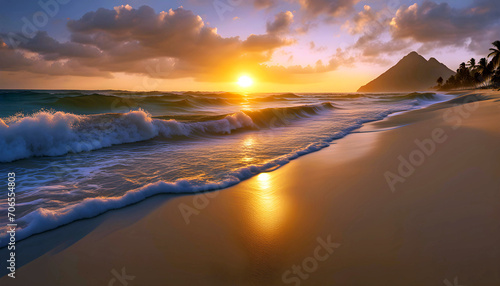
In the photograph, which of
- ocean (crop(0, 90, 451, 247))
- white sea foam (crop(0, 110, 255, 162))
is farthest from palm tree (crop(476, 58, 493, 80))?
white sea foam (crop(0, 110, 255, 162))

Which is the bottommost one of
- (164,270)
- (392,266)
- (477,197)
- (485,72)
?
(164,270)

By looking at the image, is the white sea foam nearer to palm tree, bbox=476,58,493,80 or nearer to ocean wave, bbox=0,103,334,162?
ocean wave, bbox=0,103,334,162

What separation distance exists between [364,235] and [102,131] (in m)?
9.82

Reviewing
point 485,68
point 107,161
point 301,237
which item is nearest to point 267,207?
point 301,237

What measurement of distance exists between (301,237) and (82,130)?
Result: 9.50 m

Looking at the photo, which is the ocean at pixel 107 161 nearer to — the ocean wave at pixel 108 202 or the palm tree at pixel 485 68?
the ocean wave at pixel 108 202

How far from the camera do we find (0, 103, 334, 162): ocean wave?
279 inches

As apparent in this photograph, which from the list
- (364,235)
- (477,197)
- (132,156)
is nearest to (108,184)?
(132,156)

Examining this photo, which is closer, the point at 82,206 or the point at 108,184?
the point at 82,206

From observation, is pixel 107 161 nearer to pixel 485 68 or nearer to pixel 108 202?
pixel 108 202

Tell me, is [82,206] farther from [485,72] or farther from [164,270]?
[485,72]

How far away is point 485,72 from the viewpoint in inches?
2515

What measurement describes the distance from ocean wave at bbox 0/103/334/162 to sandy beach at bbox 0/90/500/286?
573 cm

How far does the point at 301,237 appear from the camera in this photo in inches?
111
